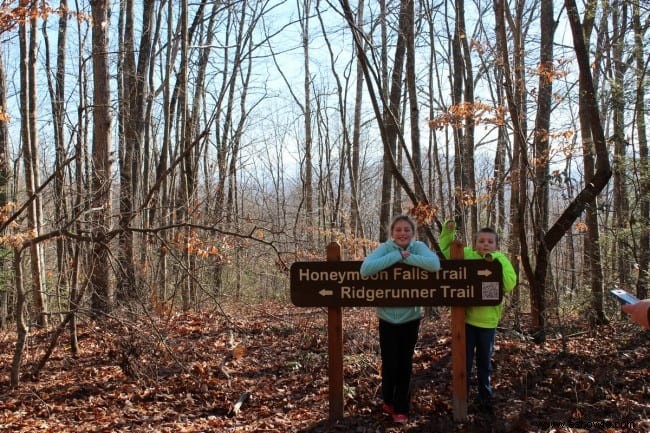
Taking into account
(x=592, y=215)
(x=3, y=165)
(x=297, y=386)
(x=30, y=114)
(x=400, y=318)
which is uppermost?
(x=30, y=114)

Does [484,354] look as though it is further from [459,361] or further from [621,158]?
[621,158]

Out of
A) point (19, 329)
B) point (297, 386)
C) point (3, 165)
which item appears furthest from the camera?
point (3, 165)

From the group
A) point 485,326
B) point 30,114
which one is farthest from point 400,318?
point 30,114

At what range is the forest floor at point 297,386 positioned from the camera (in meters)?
4.71

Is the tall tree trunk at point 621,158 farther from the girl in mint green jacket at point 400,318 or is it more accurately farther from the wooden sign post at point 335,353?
the wooden sign post at point 335,353

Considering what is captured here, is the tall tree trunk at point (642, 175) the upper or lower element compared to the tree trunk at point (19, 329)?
upper

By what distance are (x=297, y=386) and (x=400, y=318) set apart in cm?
213

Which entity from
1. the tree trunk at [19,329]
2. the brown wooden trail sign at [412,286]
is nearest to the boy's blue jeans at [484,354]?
the brown wooden trail sign at [412,286]

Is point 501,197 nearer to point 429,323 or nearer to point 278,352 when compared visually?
point 429,323

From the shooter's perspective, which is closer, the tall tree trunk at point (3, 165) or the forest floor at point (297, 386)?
the forest floor at point (297, 386)

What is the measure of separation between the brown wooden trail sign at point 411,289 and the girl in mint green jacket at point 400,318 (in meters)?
0.12

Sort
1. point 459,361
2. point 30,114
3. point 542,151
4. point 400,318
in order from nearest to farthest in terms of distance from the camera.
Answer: point 400,318 < point 459,361 < point 542,151 < point 30,114

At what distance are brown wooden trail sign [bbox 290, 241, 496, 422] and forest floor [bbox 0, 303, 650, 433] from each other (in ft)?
1.38

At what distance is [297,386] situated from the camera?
6.09 meters
